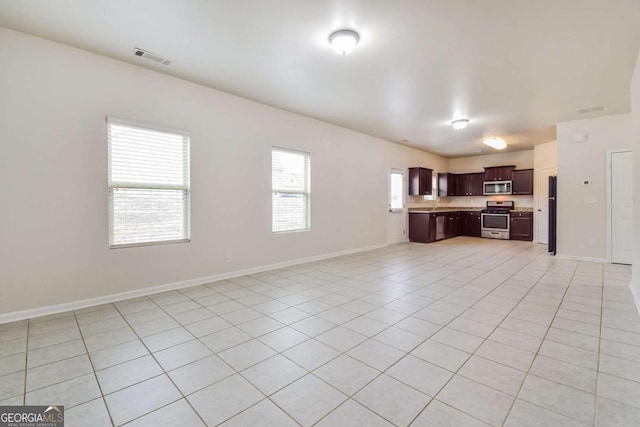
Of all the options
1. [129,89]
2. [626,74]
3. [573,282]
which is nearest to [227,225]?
[129,89]

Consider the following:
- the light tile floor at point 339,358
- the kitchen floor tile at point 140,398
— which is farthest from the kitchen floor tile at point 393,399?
the kitchen floor tile at point 140,398

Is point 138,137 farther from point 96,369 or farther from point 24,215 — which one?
point 96,369

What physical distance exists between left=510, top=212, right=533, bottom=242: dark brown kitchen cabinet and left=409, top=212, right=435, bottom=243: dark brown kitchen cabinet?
254 cm

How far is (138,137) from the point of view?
352cm

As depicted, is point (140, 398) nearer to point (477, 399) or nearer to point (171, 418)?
point (171, 418)

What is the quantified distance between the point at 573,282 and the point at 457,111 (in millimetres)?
3193

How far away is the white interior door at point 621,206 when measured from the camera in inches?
201

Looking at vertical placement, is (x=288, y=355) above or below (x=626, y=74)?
below

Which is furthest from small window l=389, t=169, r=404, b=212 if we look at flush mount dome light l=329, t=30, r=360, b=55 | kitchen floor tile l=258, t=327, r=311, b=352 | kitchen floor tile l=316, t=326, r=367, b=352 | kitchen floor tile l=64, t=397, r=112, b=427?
kitchen floor tile l=64, t=397, r=112, b=427

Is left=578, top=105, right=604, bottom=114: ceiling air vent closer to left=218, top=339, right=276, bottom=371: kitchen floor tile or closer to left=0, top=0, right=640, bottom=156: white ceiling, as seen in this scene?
left=0, top=0, right=640, bottom=156: white ceiling

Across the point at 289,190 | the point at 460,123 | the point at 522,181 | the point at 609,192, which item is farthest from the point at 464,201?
the point at 289,190

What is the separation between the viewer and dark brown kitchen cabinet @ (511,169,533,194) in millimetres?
8289

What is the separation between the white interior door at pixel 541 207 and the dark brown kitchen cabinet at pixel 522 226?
0.60 feet

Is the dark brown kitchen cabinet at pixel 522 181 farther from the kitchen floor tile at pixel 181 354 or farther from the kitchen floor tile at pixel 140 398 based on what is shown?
the kitchen floor tile at pixel 140 398
